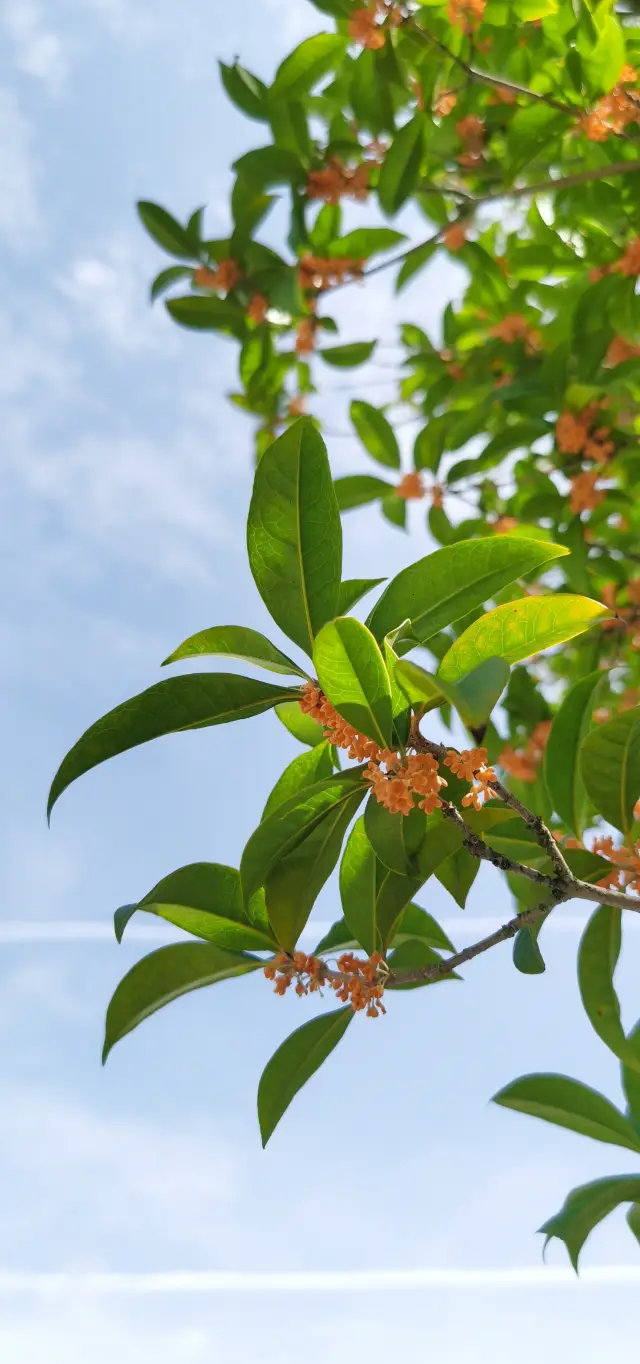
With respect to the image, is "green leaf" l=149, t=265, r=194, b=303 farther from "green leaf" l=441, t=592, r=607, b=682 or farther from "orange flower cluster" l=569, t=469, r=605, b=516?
"green leaf" l=441, t=592, r=607, b=682

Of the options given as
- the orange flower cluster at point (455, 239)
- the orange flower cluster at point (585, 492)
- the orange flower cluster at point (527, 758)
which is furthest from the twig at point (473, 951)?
the orange flower cluster at point (455, 239)

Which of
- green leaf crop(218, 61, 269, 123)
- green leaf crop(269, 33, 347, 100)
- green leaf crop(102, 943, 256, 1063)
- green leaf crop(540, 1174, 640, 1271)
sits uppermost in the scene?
green leaf crop(218, 61, 269, 123)

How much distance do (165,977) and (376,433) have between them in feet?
7.44

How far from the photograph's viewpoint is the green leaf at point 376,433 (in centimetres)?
311

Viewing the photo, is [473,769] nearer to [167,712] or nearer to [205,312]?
[167,712]

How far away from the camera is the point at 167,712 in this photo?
0.99m

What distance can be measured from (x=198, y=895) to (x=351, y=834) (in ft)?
0.68

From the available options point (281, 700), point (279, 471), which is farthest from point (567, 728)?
point (279, 471)

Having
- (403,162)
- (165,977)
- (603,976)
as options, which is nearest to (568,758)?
(603,976)

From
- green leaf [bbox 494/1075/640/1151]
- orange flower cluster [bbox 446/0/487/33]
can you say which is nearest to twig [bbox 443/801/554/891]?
green leaf [bbox 494/1075/640/1151]

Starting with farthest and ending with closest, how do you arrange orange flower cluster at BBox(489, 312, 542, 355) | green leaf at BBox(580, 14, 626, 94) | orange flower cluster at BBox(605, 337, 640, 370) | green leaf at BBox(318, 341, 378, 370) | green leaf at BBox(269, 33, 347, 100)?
green leaf at BBox(318, 341, 378, 370) < orange flower cluster at BBox(489, 312, 542, 355) < orange flower cluster at BBox(605, 337, 640, 370) < green leaf at BBox(269, 33, 347, 100) < green leaf at BBox(580, 14, 626, 94)

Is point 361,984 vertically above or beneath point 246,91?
beneath

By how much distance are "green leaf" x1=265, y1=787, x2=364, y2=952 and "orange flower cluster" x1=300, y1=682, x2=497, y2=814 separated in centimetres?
15

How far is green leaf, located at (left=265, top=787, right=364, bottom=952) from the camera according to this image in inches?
44.3
